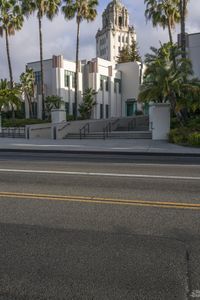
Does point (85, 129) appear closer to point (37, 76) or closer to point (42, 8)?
point (42, 8)

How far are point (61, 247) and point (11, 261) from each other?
70 cm

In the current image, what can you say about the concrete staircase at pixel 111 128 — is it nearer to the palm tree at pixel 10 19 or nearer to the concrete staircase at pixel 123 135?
the concrete staircase at pixel 123 135

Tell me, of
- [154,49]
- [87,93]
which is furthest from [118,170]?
[87,93]

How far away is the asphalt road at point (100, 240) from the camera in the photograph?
384 cm

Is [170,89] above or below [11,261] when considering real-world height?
above

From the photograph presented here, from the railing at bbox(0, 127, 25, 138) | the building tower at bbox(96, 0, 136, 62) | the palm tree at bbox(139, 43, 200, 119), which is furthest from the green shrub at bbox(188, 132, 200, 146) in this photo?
the building tower at bbox(96, 0, 136, 62)

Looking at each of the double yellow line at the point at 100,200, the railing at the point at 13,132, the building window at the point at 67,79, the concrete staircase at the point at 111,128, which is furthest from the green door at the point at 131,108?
the double yellow line at the point at 100,200

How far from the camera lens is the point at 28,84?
49531mm

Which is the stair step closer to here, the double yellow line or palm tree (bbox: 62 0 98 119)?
palm tree (bbox: 62 0 98 119)

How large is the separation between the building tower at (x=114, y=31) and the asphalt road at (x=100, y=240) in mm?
157123

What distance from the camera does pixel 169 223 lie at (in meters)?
6.00

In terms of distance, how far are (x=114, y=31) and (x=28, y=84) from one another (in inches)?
4836

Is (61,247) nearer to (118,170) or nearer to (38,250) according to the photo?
(38,250)

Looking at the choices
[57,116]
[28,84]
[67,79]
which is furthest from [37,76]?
[57,116]
